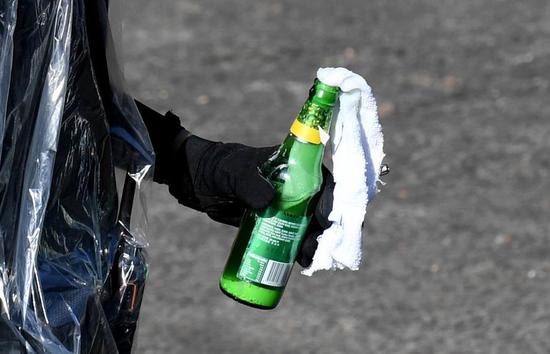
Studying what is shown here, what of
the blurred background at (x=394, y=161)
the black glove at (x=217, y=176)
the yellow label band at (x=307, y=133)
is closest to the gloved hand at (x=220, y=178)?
the black glove at (x=217, y=176)

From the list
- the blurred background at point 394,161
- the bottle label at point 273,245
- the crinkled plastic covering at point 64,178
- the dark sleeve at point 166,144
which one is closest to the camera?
the crinkled plastic covering at point 64,178

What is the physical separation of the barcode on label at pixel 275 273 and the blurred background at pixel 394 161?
192cm

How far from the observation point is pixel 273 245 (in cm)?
193

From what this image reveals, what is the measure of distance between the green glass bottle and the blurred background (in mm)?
1906

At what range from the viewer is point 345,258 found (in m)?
1.85

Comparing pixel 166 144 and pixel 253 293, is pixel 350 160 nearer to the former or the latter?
pixel 253 293

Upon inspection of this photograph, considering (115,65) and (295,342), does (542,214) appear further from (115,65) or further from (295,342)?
(115,65)

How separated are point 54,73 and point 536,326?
8.97 feet

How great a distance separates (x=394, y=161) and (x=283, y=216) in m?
3.07

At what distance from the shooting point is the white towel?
1.83m

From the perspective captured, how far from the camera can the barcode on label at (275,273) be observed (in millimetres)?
1951

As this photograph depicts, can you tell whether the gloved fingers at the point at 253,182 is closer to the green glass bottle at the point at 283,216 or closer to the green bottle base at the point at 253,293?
the green glass bottle at the point at 283,216

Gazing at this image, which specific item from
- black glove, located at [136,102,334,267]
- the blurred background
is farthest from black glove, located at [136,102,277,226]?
the blurred background

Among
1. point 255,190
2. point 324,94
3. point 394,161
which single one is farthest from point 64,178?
point 394,161
